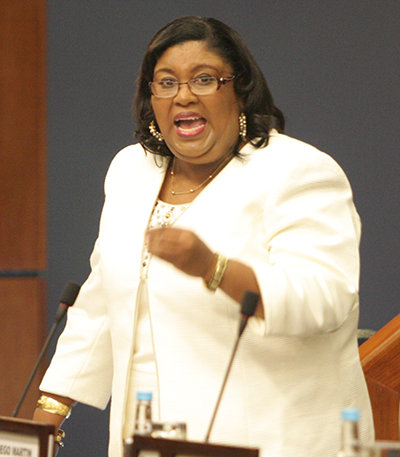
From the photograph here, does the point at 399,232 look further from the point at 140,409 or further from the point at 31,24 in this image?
the point at 140,409

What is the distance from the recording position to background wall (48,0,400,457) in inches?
127

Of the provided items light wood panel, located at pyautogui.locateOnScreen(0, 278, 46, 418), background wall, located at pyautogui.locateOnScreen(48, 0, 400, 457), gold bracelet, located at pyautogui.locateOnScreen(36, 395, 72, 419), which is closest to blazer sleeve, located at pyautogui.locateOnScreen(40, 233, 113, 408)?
gold bracelet, located at pyautogui.locateOnScreen(36, 395, 72, 419)

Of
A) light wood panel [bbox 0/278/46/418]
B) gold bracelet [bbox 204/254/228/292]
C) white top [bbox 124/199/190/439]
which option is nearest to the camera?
gold bracelet [bbox 204/254/228/292]

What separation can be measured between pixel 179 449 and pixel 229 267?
389 mm

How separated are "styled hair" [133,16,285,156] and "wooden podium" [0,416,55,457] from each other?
0.77 m

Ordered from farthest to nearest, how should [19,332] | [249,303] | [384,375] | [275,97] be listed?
1. [19,332]
2. [275,97]
3. [384,375]
4. [249,303]

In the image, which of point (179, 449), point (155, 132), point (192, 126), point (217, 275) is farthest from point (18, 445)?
point (155, 132)

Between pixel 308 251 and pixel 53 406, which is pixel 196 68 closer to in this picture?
pixel 308 251

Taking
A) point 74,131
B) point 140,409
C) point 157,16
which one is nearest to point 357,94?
point 157,16

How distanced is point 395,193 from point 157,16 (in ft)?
3.48

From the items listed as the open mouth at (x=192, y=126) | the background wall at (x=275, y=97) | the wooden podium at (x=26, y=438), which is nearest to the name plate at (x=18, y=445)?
the wooden podium at (x=26, y=438)

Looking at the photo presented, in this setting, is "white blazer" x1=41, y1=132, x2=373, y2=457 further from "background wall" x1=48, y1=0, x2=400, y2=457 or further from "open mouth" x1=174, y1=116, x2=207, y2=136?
"background wall" x1=48, y1=0, x2=400, y2=457

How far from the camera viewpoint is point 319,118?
332 cm

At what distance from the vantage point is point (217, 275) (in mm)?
1687
